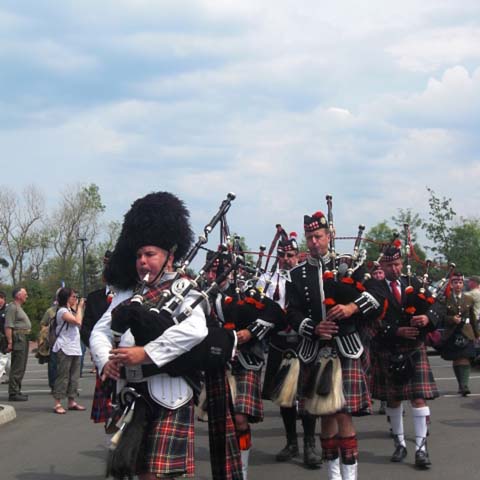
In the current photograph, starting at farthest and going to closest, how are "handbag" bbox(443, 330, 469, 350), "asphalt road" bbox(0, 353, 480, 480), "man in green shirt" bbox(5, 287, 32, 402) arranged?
1. "man in green shirt" bbox(5, 287, 32, 402)
2. "handbag" bbox(443, 330, 469, 350)
3. "asphalt road" bbox(0, 353, 480, 480)

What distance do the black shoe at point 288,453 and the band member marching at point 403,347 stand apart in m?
0.91

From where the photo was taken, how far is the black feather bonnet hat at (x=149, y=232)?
4699 millimetres

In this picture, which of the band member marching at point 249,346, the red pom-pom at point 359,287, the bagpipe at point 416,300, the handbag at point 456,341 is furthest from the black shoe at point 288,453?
the handbag at point 456,341

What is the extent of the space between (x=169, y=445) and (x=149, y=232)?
3.74 ft

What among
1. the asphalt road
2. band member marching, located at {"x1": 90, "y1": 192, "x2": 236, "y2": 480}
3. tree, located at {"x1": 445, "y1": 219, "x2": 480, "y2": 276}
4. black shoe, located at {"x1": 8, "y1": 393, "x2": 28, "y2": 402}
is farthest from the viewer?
tree, located at {"x1": 445, "y1": 219, "x2": 480, "y2": 276}

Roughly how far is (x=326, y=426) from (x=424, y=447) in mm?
1569

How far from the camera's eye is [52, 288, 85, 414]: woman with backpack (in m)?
11.7

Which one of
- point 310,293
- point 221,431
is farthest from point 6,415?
point 221,431

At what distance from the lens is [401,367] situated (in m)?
7.50

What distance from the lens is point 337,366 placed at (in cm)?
609

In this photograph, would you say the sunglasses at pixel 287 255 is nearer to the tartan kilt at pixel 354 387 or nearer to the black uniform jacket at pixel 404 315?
the black uniform jacket at pixel 404 315

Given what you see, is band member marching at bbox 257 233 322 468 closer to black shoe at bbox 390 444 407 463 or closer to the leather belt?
black shoe at bbox 390 444 407 463

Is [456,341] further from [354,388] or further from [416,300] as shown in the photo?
[354,388]

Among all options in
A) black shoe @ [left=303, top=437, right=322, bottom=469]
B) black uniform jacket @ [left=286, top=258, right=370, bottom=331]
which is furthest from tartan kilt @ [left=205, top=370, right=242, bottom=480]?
black shoe @ [left=303, top=437, right=322, bottom=469]
